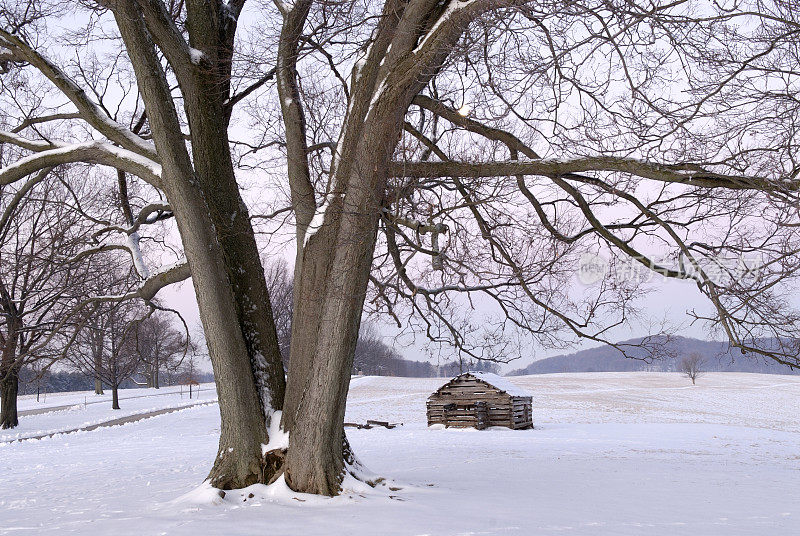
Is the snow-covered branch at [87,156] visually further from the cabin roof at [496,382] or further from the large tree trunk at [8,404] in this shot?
the large tree trunk at [8,404]

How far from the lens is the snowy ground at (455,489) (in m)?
5.11

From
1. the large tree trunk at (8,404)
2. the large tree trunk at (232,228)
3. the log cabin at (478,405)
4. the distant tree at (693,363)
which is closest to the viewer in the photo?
the large tree trunk at (232,228)

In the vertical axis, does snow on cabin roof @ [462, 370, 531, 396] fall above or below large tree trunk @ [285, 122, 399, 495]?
below

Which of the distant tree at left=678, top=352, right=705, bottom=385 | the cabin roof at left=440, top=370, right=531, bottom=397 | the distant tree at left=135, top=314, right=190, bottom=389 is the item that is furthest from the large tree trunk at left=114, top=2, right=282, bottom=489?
the distant tree at left=678, top=352, right=705, bottom=385

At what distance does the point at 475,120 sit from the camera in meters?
7.24

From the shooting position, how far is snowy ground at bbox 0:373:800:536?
16.8 feet

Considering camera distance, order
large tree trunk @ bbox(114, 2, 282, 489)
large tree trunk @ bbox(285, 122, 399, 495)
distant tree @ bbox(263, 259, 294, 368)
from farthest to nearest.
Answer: distant tree @ bbox(263, 259, 294, 368), large tree trunk @ bbox(114, 2, 282, 489), large tree trunk @ bbox(285, 122, 399, 495)

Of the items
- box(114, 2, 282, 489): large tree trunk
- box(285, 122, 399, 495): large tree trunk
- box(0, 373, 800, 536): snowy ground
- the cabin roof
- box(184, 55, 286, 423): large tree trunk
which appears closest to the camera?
box(0, 373, 800, 536): snowy ground

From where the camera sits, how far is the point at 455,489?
681 cm

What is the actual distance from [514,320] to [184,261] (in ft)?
14.7

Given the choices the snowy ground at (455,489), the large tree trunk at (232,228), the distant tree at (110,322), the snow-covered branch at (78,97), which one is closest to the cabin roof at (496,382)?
the snowy ground at (455,489)

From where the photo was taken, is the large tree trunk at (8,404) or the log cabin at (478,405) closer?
the log cabin at (478,405)

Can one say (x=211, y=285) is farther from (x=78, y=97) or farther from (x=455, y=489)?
(x=455, y=489)

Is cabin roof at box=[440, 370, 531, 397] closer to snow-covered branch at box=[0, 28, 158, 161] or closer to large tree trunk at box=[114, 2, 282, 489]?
large tree trunk at box=[114, 2, 282, 489]
